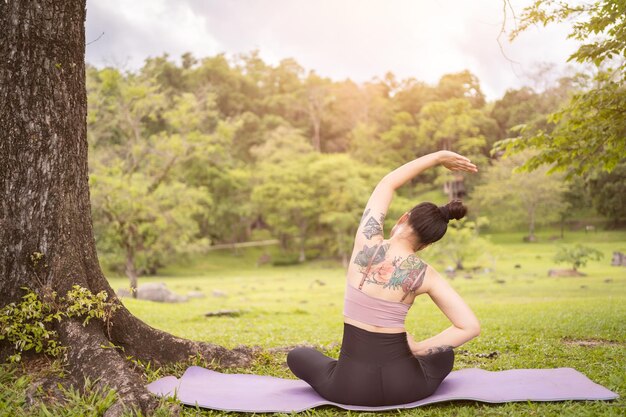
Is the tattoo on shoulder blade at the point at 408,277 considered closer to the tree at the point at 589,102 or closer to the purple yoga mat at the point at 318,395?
the purple yoga mat at the point at 318,395

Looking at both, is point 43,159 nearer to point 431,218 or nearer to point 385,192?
point 385,192

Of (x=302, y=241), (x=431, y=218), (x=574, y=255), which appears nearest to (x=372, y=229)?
(x=431, y=218)

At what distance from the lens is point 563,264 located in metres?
25.5

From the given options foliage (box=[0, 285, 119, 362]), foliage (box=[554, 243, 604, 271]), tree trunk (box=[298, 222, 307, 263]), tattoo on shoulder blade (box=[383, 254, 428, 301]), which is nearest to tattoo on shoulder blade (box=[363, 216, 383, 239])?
tattoo on shoulder blade (box=[383, 254, 428, 301])

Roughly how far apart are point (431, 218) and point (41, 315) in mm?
3149

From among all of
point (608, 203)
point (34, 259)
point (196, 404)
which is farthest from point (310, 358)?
point (608, 203)

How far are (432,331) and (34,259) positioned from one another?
19.7 feet

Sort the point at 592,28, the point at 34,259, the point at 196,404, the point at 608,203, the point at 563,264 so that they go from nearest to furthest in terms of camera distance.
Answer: the point at 196,404 → the point at 34,259 → the point at 592,28 → the point at 563,264 → the point at 608,203

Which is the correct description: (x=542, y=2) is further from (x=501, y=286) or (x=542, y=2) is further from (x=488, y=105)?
(x=488, y=105)

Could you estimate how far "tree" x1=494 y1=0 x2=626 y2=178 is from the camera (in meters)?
7.77

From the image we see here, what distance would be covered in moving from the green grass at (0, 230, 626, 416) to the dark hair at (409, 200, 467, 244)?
3.94 feet

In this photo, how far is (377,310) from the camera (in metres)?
3.96

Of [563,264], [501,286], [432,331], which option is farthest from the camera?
[563,264]

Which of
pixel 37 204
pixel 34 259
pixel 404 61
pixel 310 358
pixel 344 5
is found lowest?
pixel 310 358
